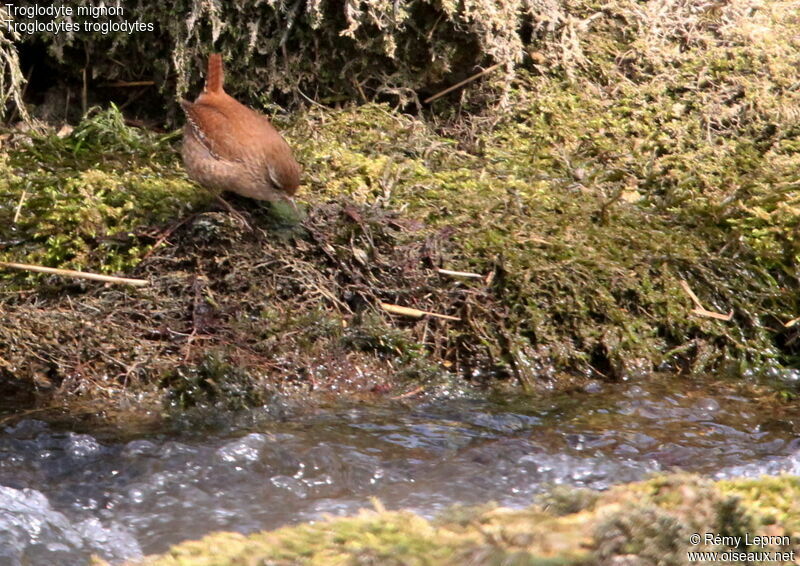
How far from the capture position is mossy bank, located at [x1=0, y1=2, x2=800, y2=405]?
4562 millimetres

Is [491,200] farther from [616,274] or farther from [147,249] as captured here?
[147,249]

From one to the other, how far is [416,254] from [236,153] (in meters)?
1.04

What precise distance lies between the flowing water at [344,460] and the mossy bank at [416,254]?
1.01ft

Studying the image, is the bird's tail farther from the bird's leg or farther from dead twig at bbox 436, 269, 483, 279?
dead twig at bbox 436, 269, 483, 279

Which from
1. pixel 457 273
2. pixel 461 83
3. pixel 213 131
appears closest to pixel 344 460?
pixel 457 273

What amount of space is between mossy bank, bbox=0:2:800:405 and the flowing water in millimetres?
307

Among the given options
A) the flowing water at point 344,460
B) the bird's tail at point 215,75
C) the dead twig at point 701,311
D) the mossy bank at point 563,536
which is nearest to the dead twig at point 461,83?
the bird's tail at point 215,75

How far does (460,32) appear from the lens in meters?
6.18

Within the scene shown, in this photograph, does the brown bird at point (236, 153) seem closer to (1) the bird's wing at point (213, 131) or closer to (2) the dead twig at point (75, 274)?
(1) the bird's wing at point (213, 131)

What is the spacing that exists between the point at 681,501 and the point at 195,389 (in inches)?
106

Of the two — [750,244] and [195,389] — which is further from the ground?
[750,244]

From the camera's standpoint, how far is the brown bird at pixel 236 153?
15.3 ft

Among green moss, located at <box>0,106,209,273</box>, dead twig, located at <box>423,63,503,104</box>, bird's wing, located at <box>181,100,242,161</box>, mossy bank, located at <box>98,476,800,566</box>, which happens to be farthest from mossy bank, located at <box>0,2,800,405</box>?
mossy bank, located at <box>98,476,800,566</box>

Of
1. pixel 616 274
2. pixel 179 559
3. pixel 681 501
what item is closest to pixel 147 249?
pixel 616 274
